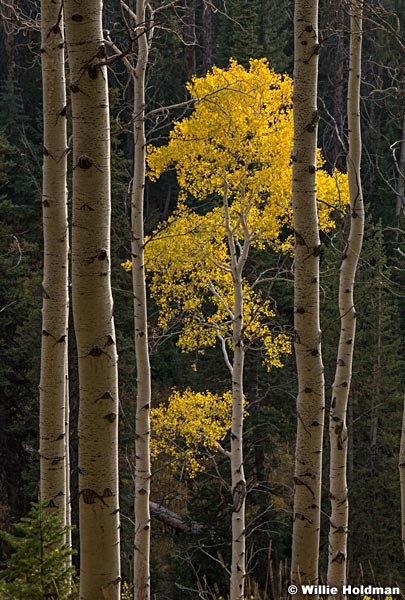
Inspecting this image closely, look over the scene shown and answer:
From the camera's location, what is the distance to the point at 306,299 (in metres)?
4.29

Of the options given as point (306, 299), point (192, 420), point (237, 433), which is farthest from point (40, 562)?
point (192, 420)

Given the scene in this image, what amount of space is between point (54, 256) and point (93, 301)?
2016 millimetres

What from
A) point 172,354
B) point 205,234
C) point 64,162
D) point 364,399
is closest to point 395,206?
point 172,354

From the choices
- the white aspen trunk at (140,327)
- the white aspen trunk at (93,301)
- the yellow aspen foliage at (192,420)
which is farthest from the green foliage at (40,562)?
the yellow aspen foliage at (192,420)

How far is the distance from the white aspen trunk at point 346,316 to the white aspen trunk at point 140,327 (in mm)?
1799

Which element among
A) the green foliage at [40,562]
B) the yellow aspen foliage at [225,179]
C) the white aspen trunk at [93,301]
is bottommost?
the green foliage at [40,562]

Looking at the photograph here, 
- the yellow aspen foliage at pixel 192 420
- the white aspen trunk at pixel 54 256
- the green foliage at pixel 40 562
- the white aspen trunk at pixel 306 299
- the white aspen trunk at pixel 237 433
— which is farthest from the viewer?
the yellow aspen foliage at pixel 192 420

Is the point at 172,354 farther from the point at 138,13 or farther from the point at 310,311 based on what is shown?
the point at 310,311

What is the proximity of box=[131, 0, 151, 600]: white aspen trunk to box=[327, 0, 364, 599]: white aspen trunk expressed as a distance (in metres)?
1.80

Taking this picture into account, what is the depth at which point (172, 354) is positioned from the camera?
2305 centimetres

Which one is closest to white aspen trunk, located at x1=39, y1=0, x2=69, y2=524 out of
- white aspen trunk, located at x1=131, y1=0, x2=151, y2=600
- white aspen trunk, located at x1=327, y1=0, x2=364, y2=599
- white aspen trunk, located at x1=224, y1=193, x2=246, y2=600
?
white aspen trunk, located at x1=131, y1=0, x2=151, y2=600

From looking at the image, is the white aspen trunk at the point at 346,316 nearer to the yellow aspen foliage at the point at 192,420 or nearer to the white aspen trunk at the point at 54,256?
the white aspen trunk at the point at 54,256

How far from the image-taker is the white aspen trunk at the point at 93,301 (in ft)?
9.04

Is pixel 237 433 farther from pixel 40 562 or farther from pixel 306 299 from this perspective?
pixel 40 562
